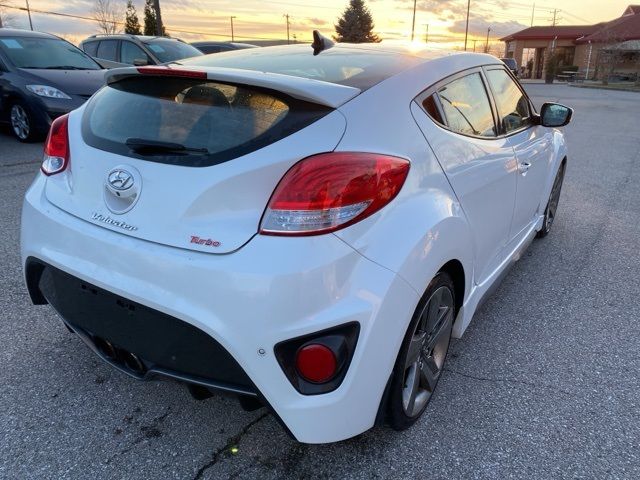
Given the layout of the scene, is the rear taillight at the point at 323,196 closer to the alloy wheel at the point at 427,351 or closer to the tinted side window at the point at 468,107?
the alloy wheel at the point at 427,351

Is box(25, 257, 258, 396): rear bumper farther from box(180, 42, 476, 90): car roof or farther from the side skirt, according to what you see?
the side skirt

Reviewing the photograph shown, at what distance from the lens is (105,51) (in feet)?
39.3

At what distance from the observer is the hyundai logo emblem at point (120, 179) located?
6.49ft

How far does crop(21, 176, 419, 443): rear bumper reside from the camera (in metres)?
1.71

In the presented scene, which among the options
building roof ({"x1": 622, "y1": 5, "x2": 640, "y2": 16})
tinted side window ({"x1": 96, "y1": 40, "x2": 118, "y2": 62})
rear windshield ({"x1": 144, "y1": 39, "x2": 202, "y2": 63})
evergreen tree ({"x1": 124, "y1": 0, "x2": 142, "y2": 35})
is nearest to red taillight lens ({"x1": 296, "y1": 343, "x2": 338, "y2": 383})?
rear windshield ({"x1": 144, "y1": 39, "x2": 202, "y2": 63})

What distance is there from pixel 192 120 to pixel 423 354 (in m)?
1.38

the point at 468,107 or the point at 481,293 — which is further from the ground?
the point at 468,107

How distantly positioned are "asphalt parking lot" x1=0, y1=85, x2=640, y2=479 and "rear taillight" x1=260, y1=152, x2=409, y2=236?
40.1 inches

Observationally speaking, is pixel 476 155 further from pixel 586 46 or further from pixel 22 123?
pixel 586 46

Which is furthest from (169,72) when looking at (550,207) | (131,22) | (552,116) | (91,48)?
(131,22)

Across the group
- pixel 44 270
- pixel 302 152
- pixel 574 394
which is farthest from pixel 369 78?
pixel 574 394

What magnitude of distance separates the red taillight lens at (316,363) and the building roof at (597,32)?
1991 inches

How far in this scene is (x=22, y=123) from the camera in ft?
27.2

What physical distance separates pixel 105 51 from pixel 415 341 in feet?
39.4
